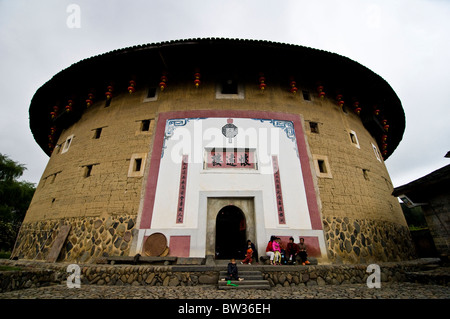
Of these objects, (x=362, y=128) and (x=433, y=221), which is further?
(x=362, y=128)

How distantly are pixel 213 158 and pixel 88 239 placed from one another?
4.93 m

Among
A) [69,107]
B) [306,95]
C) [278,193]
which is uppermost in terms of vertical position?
[306,95]

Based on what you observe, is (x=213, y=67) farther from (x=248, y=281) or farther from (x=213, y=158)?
(x=248, y=281)

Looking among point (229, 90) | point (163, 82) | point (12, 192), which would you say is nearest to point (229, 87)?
point (229, 90)

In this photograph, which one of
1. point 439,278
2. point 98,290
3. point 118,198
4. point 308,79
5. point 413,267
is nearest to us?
point 98,290

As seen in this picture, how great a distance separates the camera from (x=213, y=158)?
25.0 ft

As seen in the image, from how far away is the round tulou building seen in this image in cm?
677

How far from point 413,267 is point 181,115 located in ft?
30.2

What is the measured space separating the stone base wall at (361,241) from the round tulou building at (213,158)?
40 millimetres

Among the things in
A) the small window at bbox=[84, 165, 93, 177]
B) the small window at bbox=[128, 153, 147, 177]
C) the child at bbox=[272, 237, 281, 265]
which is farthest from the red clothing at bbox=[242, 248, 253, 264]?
the small window at bbox=[84, 165, 93, 177]

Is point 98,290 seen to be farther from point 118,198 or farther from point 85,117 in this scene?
point 85,117

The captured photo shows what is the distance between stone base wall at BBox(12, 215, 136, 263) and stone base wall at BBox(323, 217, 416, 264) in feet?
21.4

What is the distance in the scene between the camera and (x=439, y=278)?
15.6 feet

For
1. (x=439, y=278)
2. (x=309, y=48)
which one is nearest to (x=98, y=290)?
(x=439, y=278)
